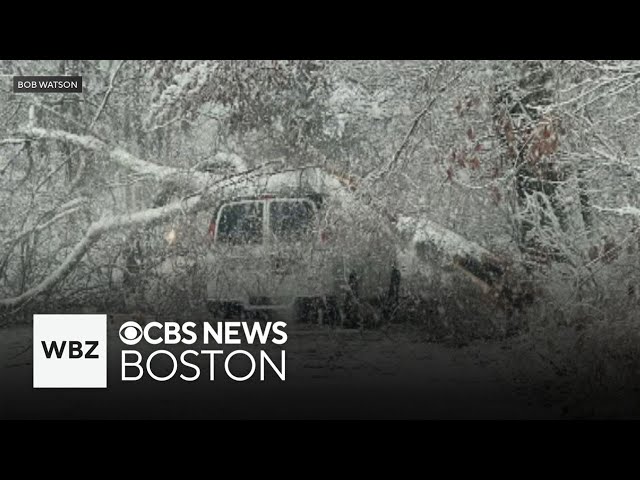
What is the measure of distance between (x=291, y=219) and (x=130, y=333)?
1298 millimetres

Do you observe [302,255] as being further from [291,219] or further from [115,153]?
[115,153]

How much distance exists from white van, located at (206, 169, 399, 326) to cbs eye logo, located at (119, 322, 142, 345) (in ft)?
1.64

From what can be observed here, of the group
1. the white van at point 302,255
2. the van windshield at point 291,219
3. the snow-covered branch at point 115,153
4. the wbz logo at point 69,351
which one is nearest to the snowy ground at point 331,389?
the wbz logo at point 69,351

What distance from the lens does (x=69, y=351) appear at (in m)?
7.55

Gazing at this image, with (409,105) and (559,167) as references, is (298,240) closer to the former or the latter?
(409,105)

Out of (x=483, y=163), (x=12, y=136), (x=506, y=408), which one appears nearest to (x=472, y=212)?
(x=483, y=163)

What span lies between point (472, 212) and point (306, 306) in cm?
126

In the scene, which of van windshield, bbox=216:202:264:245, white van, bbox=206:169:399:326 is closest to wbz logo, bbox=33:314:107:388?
white van, bbox=206:169:399:326

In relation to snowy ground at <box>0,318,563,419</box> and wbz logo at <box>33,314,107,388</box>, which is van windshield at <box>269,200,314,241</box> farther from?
wbz logo at <box>33,314,107,388</box>

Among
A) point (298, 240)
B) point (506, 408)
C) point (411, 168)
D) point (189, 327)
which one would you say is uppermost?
point (411, 168)

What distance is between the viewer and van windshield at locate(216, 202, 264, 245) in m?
7.62

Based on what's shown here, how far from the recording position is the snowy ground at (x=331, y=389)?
746 cm

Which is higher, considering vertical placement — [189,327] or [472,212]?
[472,212]

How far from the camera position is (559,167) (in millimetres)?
7574
